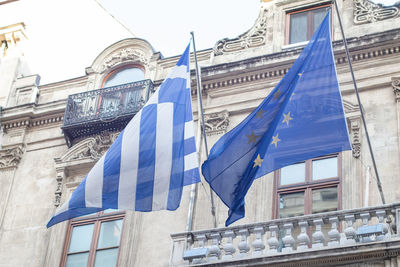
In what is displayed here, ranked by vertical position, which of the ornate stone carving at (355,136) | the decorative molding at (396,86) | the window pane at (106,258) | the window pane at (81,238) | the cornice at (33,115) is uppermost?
the cornice at (33,115)

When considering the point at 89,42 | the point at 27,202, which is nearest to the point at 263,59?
the point at 27,202

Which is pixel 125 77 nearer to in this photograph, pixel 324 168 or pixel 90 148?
pixel 90 148

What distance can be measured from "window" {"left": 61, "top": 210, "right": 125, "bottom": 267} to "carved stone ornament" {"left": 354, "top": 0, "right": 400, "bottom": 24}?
22.0 feet

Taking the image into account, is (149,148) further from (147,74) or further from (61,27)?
(61,27)

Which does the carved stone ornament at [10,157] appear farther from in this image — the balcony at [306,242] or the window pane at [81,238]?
the balcony at [306,242]

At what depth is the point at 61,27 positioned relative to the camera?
28.5m

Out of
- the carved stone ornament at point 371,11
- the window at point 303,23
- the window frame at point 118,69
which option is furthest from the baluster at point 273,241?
the window frame at point 118,69

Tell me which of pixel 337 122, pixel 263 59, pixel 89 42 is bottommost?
pixel 337 122

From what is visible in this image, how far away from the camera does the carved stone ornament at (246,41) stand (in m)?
21.4

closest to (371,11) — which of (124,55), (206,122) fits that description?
(206,122)

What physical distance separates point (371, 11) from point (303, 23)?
1625mm

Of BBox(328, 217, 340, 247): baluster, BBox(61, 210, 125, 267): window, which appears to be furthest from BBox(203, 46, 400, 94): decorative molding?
BBox(328, 217, 340, 247): baluster

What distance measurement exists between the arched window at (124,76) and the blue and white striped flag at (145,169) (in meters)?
5.20

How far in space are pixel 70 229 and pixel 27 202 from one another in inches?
51.7
